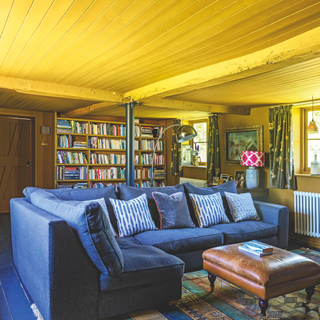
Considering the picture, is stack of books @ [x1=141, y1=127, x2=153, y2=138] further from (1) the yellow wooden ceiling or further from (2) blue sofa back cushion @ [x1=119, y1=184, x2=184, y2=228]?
(2) blue sofa back cushion @ [x1=119, y1=184, x2=184, y2=228]

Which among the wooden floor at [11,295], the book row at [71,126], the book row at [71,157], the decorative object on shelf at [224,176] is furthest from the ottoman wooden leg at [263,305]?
the book row at [71,126]

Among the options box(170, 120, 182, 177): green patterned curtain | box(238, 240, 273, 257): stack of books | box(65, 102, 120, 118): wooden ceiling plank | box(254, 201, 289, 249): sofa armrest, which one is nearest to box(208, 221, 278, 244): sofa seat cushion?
box(254, 201, 289, 249): sofa armrest

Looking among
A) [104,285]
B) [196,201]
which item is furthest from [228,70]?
[104,285]

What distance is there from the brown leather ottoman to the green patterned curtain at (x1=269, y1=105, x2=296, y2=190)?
2639 millimetres

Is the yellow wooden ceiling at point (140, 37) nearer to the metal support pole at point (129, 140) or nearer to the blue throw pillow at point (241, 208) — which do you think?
the metal support pole at point (129, 140)

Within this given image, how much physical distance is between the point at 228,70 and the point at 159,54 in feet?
2.36

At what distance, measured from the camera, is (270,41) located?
2633 millimetres

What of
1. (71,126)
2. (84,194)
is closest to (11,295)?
(84,194)

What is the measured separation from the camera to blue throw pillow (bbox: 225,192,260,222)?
409cm

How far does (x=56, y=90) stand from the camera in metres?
4.25

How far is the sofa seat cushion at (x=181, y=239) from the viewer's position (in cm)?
316

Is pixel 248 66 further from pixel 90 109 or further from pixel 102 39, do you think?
pixel 90 109

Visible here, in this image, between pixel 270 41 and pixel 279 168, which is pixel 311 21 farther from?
pixel 279 168

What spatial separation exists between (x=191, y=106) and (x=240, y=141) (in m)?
1.35
